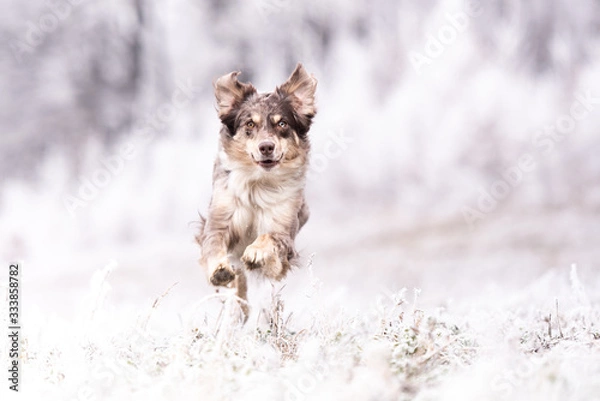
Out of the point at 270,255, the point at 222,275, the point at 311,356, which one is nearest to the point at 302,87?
the point at 270,255

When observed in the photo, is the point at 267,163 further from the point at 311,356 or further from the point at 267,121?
the point at 311,356

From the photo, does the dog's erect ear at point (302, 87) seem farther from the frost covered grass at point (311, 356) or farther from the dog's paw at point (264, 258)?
the frost covered grass at point (311, 356)

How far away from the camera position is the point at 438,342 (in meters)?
4.74

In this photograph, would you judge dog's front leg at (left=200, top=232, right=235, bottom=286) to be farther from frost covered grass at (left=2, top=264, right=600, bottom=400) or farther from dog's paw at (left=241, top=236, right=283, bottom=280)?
frost covered grass at (left=2, top=264, right=600, bottom=400)

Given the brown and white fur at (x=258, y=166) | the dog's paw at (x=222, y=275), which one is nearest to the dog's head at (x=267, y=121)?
the brown and white fur at (x=258, y=166)

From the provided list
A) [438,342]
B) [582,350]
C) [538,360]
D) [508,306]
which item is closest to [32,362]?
[438,342]

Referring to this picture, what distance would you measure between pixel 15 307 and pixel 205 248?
1311 millimetres

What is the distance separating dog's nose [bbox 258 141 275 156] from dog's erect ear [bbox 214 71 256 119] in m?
0.55

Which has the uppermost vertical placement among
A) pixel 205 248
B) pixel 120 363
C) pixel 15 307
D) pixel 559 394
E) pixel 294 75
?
pixel 294 75

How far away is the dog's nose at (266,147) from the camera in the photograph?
17.9ft

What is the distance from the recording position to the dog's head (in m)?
5.56

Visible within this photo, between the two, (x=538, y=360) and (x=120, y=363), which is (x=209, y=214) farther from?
(x=538, y=360)

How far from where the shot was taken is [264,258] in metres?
5.09

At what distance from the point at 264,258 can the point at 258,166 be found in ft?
2.62
